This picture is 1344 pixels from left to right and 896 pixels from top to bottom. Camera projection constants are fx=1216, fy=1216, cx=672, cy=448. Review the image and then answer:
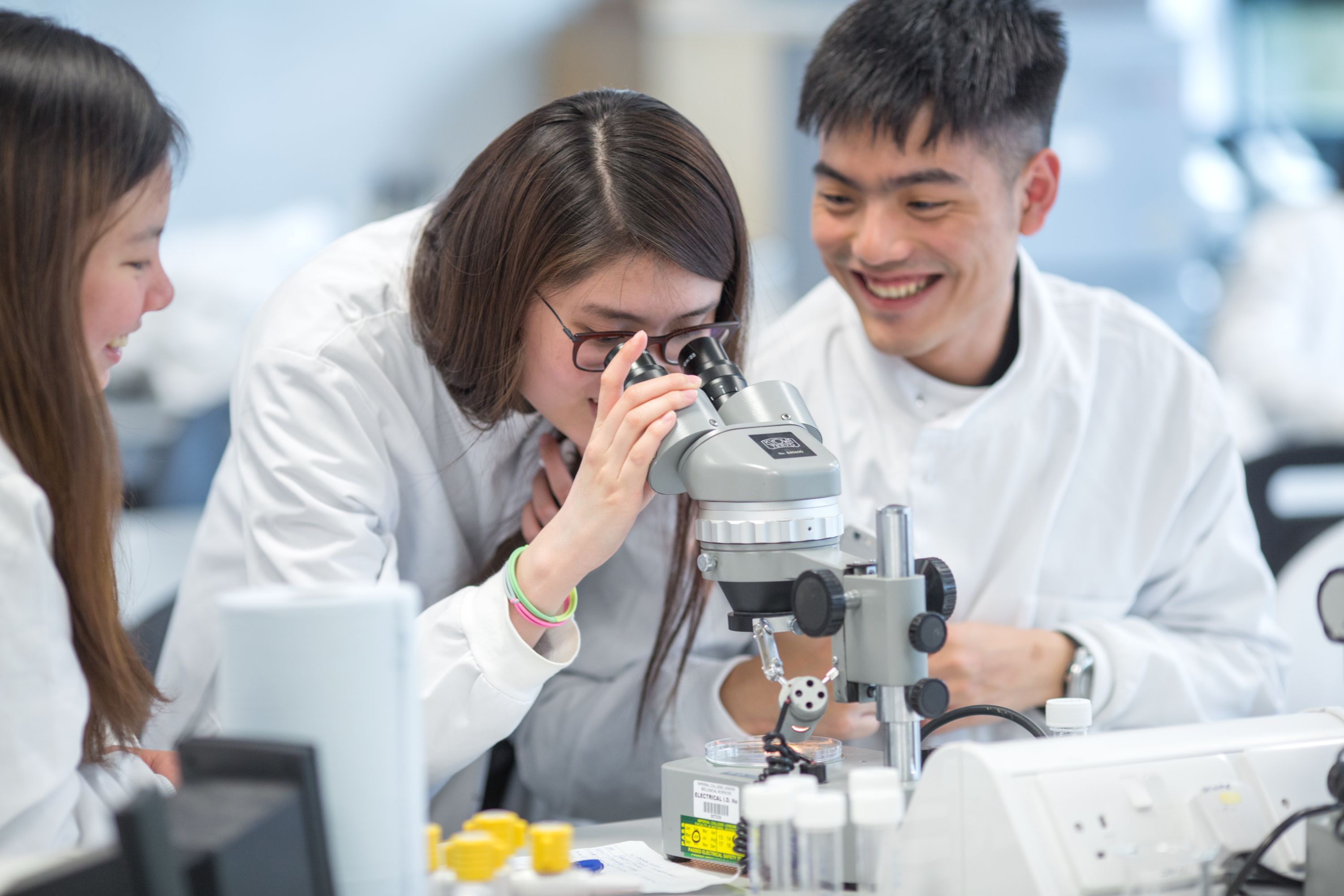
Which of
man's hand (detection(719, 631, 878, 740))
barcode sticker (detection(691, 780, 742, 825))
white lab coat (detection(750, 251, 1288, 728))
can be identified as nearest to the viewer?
barcode sticker (detection(691, 780, 742, 825))

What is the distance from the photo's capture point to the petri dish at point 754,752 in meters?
1.05

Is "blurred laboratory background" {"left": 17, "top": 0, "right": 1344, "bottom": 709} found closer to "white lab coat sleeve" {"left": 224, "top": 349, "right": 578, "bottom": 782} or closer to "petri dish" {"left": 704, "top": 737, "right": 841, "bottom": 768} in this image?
"white lab coat sleeve" {"left": 224, "top": 349, "right": 578, "bottom": 782}

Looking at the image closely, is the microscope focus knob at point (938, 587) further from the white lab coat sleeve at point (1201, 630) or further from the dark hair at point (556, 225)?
the white lab coat sleeve at point (1201, 630)

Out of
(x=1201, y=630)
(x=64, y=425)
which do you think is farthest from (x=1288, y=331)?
(x=64, y=425)

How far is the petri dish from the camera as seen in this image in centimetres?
105

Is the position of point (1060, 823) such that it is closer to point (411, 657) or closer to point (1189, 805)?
point (1189, 805)

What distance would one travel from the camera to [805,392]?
171cm

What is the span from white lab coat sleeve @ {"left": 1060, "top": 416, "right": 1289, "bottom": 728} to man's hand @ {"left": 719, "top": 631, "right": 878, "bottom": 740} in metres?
0.31

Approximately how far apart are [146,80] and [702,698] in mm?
892

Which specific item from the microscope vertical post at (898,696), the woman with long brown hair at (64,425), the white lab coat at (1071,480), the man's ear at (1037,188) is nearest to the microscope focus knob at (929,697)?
the microscope vertical post at (898,696)

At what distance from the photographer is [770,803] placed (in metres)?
0.80

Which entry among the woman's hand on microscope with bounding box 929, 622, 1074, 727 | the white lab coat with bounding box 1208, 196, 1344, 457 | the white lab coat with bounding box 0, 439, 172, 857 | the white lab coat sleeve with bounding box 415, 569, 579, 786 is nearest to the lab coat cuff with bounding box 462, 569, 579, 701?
the white lab coat sleeve with bounding box 415, 569, 579, 786

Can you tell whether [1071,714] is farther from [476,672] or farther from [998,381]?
[998,381]

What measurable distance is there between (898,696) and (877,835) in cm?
11
